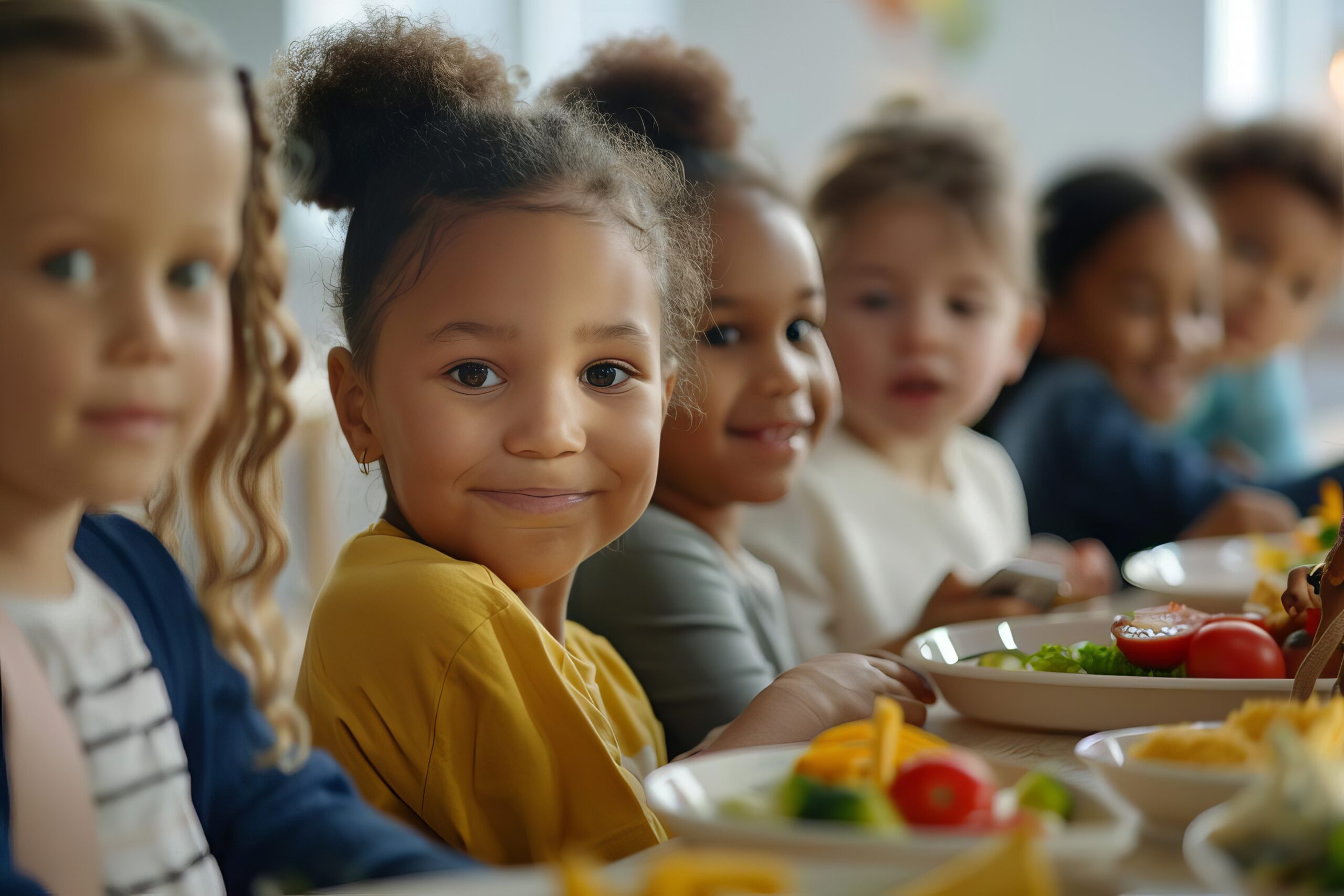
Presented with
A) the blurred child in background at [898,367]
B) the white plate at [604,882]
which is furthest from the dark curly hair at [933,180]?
the white plate at [604,882]

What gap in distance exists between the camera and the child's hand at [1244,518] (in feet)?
5.57

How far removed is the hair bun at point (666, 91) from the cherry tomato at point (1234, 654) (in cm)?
50

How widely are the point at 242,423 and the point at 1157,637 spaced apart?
59 centimetres

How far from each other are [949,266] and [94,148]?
1100 millimetres

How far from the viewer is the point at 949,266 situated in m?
1.43

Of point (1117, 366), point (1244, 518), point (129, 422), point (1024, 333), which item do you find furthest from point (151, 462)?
point (1117, 366)

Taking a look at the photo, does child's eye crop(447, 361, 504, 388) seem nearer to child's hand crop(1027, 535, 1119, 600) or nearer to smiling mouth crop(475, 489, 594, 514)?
smiling mouth crop(475, 489, 594, 514)

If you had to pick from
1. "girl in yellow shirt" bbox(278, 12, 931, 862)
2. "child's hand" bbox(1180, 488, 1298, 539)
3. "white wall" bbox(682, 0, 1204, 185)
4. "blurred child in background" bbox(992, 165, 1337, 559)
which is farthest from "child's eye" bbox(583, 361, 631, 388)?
"white wall" bbox(682, 0, 1204, 185)

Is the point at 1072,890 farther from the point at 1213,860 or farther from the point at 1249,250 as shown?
the point at 1249,250

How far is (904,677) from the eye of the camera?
0.89 m

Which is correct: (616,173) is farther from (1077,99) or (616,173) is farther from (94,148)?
(1077,99)

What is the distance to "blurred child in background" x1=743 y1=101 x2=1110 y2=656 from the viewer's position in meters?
Answer: 1.37

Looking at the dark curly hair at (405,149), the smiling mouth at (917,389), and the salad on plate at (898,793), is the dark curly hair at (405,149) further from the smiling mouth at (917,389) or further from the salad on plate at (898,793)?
the smiling mouth at (917,389)

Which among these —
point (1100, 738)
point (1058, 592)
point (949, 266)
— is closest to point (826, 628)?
point (1058, 592)
